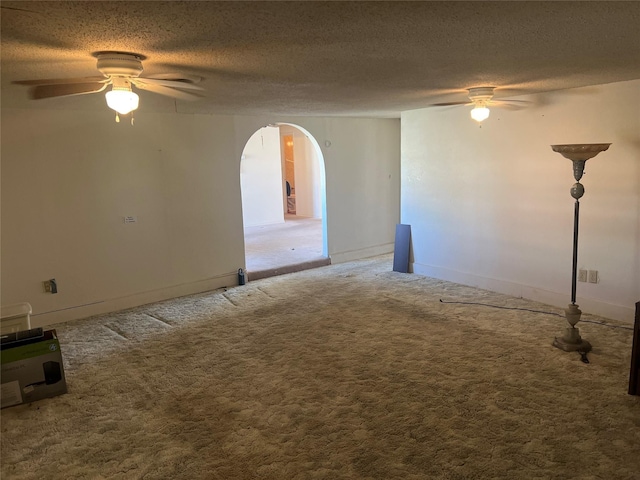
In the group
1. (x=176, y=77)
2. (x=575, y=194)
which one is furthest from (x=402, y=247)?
(x=176, y=77)

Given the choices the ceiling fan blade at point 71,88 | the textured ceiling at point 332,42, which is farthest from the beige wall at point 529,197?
the ceiling fan blade at point 71,88

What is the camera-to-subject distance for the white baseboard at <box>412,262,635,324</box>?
420 cm

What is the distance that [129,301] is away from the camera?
5.05 metres

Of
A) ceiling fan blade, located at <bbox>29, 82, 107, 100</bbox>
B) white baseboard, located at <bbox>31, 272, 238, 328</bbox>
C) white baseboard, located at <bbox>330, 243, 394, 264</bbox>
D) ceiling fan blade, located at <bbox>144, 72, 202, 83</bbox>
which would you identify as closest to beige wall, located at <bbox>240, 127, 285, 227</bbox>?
white baseboard, located at <bbox>330, 243, 394, 264</bbox>

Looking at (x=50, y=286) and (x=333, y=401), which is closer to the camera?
(x=333, y=401)

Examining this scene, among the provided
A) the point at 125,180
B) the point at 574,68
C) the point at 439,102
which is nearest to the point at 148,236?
the point at 125,180

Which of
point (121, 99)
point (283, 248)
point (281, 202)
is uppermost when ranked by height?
point (121, 99)

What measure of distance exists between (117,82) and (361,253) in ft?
16.7

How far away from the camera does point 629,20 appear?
2.06 metres

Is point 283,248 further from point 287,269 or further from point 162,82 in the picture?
point 162,82

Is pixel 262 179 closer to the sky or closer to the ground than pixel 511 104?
closer to the ground

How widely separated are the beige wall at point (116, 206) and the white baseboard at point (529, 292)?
8.30 ft

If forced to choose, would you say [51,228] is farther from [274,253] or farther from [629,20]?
[629,20]

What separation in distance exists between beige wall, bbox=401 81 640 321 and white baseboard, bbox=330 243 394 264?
128 cm
